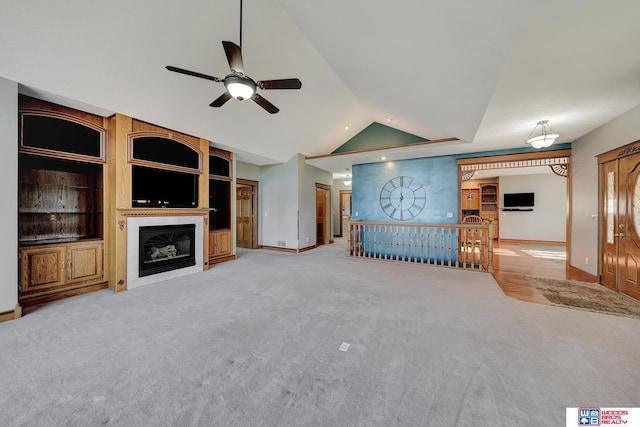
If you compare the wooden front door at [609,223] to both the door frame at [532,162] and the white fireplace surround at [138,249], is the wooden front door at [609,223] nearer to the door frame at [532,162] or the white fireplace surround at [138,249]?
the door frame at [532,162]

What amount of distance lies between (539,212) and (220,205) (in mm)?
10695

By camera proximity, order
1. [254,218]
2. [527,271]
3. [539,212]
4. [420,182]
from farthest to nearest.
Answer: [539,212]
[254,218]
[420,182]
[527,271]

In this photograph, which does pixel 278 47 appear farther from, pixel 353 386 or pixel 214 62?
pixel 353 386

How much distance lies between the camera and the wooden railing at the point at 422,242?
523 centimetres

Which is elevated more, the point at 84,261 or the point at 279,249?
the point at 84,261

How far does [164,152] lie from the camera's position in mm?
4281

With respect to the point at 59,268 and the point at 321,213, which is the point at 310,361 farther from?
the point at 321,213

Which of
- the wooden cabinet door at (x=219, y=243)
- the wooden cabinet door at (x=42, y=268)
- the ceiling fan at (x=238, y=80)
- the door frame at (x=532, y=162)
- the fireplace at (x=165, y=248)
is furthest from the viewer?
the wooden cabinet door at (x=219, y=243)

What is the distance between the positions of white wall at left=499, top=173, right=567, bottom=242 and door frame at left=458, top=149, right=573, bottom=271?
418 centimetres

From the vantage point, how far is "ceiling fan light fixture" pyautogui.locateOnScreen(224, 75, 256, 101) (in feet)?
7.95

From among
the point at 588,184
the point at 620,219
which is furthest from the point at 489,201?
the point at 620,219

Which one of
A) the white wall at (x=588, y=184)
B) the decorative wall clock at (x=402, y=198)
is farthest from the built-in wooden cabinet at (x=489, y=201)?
the decorative wall clock at (x=402, y=198)

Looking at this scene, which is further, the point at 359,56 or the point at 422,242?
the point at 422,242

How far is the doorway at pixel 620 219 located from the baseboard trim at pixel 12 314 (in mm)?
7612
